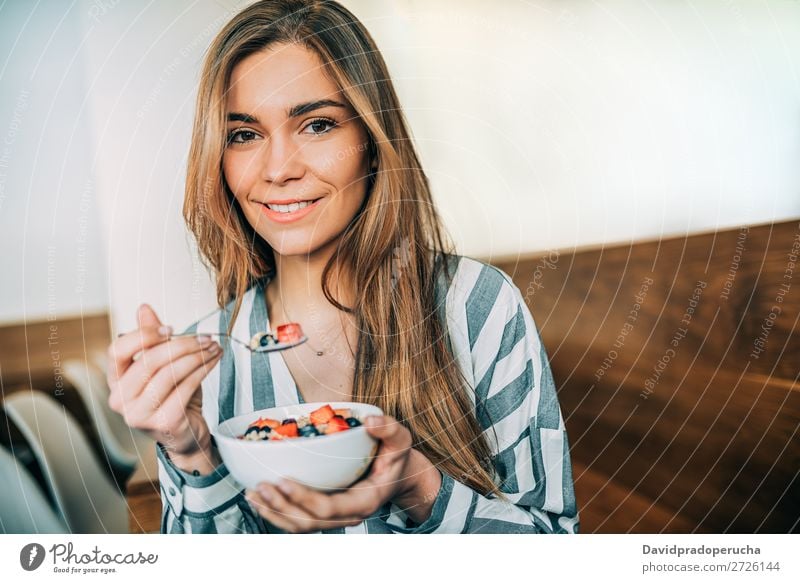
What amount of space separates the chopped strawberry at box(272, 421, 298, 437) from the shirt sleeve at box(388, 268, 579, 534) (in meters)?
0.16

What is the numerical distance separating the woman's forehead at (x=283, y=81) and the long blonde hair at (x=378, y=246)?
2cm

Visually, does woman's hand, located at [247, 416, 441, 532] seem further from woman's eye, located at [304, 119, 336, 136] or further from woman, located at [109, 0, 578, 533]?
woman's eye, located at [304, 119, 336, 136]

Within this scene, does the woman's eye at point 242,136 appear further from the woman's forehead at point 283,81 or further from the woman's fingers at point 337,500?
the woman's fingers at point 337,500

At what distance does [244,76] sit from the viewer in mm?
729

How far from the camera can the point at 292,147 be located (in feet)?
2.39

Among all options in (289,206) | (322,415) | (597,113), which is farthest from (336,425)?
(597,113)

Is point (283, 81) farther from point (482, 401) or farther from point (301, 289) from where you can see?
point (482, 401)

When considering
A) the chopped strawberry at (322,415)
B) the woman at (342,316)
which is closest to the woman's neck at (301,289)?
the woman at (342,316)

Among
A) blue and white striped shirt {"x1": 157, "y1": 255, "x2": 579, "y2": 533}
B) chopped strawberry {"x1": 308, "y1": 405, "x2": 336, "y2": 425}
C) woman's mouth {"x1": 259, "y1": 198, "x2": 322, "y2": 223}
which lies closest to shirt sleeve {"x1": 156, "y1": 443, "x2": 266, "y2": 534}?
blue and white striped shirt {"x1": 157, "y1": 255, "x2": 579, "y2": 533}

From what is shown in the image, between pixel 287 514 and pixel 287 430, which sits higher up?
pixel 287 430

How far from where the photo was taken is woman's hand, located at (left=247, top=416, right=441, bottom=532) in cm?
70

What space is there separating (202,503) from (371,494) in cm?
18
